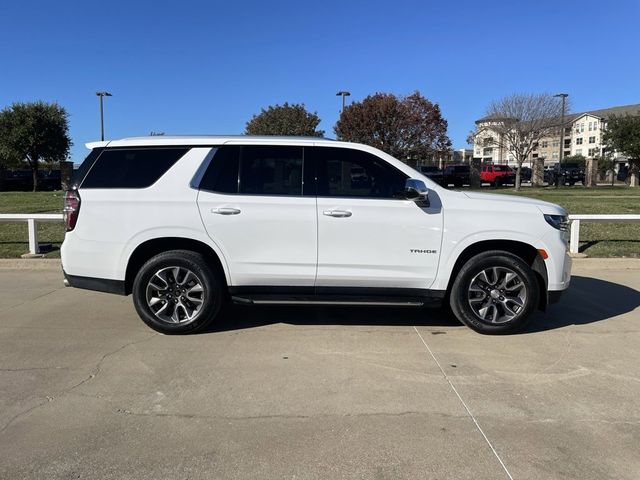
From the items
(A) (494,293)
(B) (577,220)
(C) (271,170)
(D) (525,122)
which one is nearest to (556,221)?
(A) (494,293)

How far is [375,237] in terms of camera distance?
5.25 metres

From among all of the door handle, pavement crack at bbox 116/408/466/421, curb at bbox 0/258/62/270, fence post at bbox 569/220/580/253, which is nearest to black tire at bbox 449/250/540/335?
pavement crack at bbox 116/408/466/421

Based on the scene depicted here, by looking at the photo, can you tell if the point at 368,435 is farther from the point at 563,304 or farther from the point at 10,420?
the point at 563,304

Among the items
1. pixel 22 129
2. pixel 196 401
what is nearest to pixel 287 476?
→ pixel 196 401

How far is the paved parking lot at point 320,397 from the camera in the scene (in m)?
3.16

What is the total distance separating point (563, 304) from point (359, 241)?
10.3 feet

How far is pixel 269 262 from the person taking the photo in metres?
5.33

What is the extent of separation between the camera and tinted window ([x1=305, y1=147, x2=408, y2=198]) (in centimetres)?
536

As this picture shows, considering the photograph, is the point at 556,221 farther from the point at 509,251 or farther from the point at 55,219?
the point at 55,219

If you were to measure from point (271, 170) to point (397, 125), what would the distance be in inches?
1393

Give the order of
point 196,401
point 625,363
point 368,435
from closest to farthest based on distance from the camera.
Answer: point 368,435
point 196,401
point 625,363

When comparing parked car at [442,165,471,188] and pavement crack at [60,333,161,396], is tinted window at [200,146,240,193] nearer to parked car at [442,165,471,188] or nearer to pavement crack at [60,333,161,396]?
pavement crack at [60,333,161,396]

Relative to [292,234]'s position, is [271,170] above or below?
above

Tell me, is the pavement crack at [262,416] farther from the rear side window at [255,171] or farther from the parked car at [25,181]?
the parked car at [25,181]
